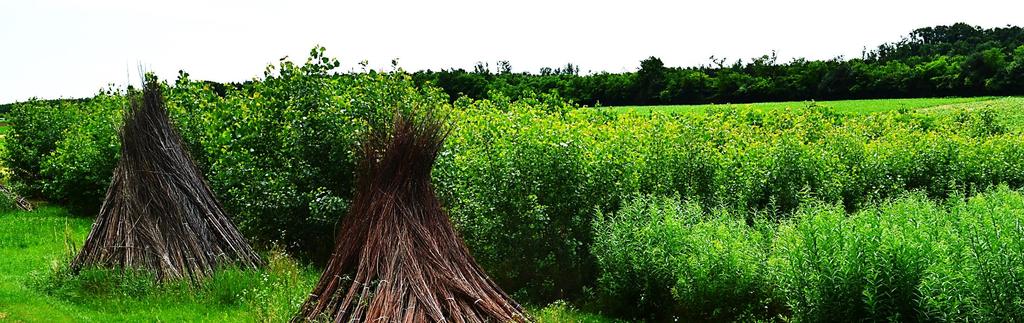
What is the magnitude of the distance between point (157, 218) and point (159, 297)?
3.49 ft

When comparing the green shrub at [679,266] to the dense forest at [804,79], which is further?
the dense forest at [804,79]

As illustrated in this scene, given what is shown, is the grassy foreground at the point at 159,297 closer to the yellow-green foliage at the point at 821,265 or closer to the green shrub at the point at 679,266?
the green shrub at the point at 679,266

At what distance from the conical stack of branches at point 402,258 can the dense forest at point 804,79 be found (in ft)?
134

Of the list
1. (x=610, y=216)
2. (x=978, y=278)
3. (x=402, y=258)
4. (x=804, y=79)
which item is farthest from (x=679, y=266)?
(x=804, y=79)

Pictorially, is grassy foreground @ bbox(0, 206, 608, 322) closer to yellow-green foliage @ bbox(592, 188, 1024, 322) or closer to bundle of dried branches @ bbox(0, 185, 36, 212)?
yellow-green foliage @ bbox(592, 188, 1024, 322)

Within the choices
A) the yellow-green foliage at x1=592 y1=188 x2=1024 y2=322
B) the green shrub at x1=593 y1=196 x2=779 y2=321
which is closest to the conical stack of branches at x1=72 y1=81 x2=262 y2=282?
the green shrub at x1=593 y1=196 x2=779 y2=321

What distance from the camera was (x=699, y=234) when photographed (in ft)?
25.2

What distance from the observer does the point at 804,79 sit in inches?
2392

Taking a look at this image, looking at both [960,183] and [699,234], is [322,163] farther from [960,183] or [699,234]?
[960,183]

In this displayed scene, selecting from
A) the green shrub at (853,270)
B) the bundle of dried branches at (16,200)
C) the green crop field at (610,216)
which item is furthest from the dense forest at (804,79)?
the green shrub at (853,270)

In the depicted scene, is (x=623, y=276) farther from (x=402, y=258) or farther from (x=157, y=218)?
(x=157, y=218)

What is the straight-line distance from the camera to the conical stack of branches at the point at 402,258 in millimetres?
5938

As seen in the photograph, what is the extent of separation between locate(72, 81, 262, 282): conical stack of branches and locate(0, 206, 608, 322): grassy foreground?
0.24 metres

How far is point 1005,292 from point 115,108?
17635 millimetres
